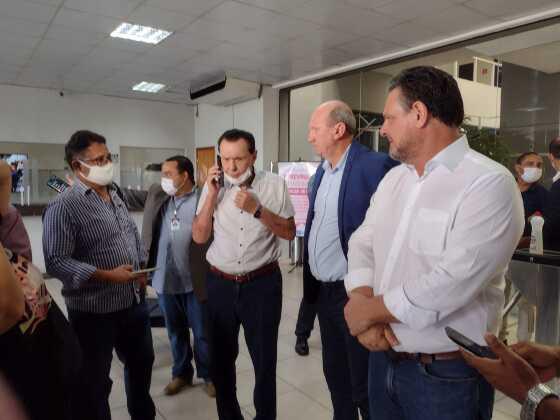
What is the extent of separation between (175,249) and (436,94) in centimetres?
218

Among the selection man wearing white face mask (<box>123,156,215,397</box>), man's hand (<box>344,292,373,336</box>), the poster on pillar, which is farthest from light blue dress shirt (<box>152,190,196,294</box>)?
the poster on pillar

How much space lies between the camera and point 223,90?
6.43m

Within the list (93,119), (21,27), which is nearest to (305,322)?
(21,27)

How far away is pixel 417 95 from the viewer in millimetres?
1171

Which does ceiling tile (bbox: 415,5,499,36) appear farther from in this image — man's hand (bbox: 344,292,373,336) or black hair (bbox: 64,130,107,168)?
man's hand (bbox: 344,292,373,336)

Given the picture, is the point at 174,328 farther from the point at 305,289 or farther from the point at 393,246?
the point at 393,246

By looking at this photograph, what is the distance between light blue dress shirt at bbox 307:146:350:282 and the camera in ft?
6.06

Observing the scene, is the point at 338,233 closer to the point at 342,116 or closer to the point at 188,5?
the point at 342,116

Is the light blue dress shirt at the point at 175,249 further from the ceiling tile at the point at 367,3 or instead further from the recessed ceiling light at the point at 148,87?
the recessed ceiling light at the point at 148,87

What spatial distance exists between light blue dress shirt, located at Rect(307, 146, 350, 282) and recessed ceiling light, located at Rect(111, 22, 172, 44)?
3.36 m

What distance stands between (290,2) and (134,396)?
331 centimetres

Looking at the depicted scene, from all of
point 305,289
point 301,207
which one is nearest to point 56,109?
point 301,207

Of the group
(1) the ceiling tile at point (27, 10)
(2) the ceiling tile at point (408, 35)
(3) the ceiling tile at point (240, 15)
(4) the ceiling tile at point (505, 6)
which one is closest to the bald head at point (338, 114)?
(3) the ceiling tile at point (240, 15)

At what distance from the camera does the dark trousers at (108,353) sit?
1.87m
